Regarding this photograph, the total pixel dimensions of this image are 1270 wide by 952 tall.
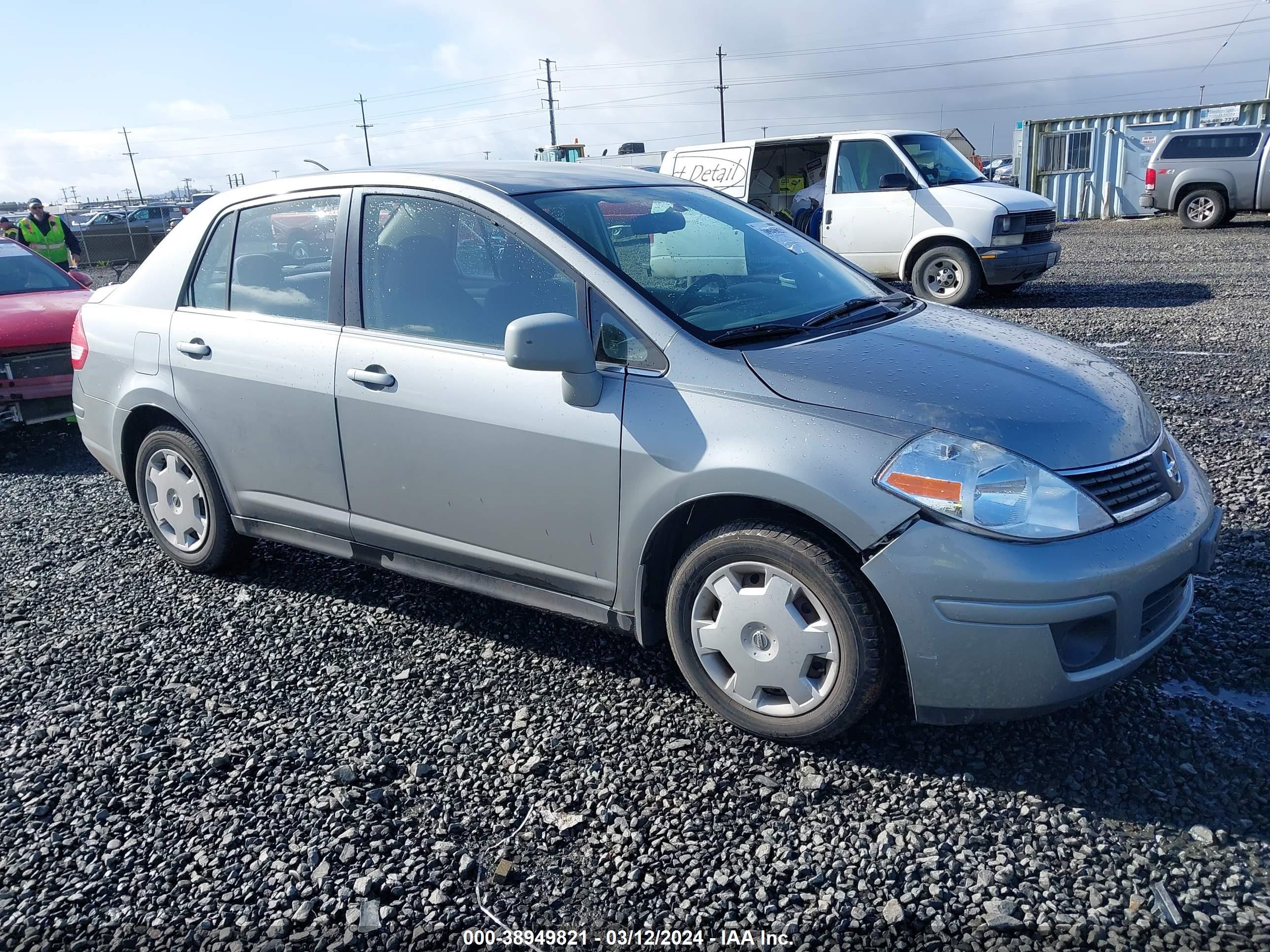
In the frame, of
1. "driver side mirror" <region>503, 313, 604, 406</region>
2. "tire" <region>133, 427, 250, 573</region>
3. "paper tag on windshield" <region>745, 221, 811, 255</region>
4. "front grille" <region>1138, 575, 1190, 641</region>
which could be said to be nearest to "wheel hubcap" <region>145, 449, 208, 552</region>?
"tire" <region>133, 427, 250, 573</region>

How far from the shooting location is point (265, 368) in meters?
3.89

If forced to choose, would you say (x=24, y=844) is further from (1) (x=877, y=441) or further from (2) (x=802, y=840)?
(1) (x=877, y=441)

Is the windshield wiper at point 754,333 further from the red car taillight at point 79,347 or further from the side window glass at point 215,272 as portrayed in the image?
the red car taillight at point 79,347

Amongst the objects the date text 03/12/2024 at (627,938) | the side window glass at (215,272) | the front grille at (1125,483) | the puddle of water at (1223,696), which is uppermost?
the side window glass at (215,272)

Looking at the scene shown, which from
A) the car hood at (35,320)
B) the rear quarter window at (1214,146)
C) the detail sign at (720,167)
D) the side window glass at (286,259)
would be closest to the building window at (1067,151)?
the rear quarter window at (1214,146)

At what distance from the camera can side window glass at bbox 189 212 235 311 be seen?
4.20 metres

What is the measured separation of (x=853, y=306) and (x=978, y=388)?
0.84 m

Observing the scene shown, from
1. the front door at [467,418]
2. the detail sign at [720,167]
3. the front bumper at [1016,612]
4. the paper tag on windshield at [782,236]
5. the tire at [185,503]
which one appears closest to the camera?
the front bumper at [1016,612]

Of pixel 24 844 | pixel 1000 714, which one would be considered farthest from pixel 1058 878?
pixel 24 844

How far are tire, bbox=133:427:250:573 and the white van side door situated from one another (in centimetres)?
847

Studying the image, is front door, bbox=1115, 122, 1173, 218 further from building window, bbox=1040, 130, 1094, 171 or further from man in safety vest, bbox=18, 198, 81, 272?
man in safety vest, bbox=18, 198, 81, 272

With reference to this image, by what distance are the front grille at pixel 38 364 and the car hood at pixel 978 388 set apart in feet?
20.0

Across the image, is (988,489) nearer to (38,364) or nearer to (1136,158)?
(38,364)

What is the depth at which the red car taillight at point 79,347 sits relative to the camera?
4738mm
